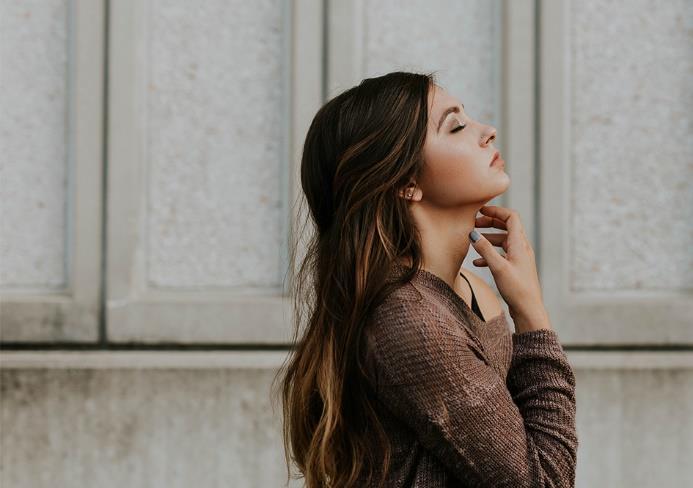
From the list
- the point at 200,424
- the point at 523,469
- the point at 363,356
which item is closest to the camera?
the point at 523,469

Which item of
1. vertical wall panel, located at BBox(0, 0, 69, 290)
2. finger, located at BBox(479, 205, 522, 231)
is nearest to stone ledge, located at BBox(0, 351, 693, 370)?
vertical wall panel, located at BBox(0, 0, 69, 290)

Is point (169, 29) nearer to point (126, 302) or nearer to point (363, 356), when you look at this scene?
point (126, 302)

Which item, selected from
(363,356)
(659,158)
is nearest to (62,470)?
(363,356)

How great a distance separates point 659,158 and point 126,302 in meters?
2.61

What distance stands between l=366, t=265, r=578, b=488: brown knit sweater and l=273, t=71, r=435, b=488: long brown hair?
53 millimetres

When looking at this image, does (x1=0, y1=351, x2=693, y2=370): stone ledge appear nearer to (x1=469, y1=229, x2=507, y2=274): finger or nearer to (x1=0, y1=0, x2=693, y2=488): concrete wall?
(x1=0, y1=0, x2=693, y2=488): concrete wall

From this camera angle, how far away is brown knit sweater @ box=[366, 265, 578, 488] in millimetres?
1675

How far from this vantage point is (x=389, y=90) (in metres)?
1.89

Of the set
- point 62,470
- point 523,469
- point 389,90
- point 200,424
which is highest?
point 389,90

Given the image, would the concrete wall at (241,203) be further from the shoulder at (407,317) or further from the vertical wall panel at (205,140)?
the shoulder at (407,317)

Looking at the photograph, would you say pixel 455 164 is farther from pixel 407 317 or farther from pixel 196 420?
pixel 196 420

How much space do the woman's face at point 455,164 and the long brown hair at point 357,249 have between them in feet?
0.10

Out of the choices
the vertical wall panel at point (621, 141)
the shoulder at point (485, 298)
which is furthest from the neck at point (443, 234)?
the vertical wall panel at point (621, 141)

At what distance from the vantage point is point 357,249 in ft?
6.08
